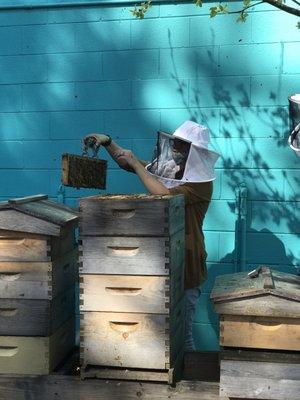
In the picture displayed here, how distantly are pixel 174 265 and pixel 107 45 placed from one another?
2.17 metres

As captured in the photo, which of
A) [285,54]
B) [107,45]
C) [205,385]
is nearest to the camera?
[205,385]

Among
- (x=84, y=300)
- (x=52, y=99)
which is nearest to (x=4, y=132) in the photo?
(x=52, y=99)

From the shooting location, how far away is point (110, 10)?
4.01 meters

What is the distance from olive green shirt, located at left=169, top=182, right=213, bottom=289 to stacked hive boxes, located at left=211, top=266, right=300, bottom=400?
0.62 metres

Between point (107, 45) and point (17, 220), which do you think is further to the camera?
point (107, 45)

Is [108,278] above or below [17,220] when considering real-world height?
below

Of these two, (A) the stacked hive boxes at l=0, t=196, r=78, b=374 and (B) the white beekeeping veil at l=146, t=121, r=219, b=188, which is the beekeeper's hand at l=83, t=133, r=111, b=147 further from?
(A) the stacked hive boxes at l=0, t=196, r=78, b=374

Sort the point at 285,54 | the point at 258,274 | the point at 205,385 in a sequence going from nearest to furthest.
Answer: the point at 205,385
the point at 258,274
the point at 285,54

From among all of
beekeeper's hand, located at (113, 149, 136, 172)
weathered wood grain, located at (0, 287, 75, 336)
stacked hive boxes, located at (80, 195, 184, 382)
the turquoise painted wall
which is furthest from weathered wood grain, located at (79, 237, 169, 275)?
the turquoise painted wall

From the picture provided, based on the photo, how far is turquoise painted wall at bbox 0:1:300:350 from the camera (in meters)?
3.84

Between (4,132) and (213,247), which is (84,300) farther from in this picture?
(4,132)

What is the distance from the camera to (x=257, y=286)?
2.42 meters

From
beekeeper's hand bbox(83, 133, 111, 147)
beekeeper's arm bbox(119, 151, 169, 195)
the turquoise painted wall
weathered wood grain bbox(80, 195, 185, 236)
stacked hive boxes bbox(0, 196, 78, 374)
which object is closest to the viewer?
weathered wood grain bbox(80, 195, 185, 236)

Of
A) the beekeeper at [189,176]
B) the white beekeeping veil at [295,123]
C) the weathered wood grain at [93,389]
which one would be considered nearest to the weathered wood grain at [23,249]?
the weathered wood grain at [93,389]
